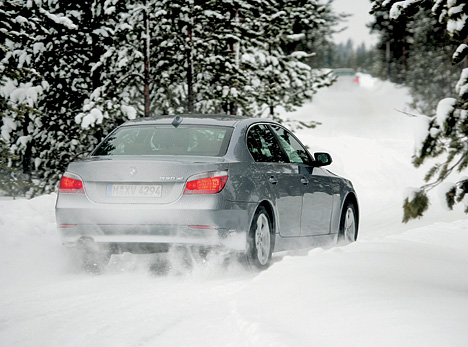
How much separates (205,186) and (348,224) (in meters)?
3.74

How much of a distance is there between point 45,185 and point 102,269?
11172 mm

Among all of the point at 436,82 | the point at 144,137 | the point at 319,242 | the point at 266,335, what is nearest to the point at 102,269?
the point at 144,137

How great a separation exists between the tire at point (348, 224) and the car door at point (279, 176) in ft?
4.67

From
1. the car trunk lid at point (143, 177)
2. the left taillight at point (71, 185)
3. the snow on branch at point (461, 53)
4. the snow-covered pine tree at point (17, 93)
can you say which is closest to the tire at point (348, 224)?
the car trunk lid at point (143, 177)

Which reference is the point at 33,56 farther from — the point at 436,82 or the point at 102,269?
the point at 436,82

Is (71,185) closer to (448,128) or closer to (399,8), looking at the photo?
(399,8)

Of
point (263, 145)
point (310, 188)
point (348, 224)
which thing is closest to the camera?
point (263, 145)

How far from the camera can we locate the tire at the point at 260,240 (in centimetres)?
703

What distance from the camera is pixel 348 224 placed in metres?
9.87

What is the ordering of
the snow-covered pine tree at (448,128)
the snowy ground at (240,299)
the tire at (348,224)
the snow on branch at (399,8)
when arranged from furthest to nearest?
the tire at (348,224) → the snow on branch at (399,8) → the snow-covered pine tree at (448,128) → the snowy ground at (240,299)

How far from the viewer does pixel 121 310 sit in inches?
211

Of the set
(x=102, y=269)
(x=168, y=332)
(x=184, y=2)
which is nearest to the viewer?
(x=168, y=332)

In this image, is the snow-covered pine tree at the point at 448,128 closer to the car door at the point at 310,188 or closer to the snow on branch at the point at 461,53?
the snow on branch at the point at 461,53

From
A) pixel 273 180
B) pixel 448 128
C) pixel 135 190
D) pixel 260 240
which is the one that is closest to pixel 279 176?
pixel 273 180
